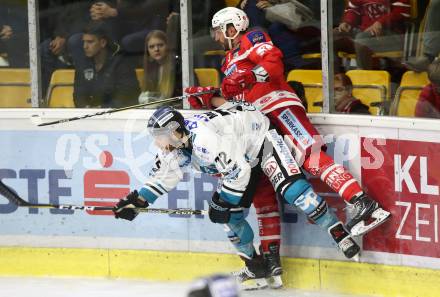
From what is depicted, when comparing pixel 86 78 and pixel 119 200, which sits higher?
pixel 86 78

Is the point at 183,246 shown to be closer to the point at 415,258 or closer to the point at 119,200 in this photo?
the point at 119,200

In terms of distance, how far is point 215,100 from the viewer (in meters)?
5.41

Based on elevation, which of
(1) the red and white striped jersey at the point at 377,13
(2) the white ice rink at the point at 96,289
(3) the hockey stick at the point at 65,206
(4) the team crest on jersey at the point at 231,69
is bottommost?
(2) the white ice rink at the point at 96,289

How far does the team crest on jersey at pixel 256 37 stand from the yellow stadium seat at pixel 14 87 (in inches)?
56.5

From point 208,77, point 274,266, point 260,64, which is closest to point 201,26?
point 208,77

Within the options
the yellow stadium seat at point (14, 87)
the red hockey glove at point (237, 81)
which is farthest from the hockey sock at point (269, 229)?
the yellow stadium seat at point (14, 87)

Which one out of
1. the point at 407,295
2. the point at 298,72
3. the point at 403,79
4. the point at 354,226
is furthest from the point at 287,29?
the point at 407,295

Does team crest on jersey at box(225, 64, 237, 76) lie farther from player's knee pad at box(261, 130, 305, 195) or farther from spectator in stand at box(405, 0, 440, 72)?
spectator in stand at box(405, 0, 440, 72)

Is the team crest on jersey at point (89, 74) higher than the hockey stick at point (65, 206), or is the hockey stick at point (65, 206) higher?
the team crest on jersey at point (89, 74)

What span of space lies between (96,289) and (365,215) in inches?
58.4

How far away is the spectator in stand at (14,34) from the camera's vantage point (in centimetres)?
586

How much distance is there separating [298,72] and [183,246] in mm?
1121

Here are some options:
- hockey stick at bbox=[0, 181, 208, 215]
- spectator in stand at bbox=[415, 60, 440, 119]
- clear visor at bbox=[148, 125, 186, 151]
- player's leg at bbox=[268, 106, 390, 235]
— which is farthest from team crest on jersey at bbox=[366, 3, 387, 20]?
hockey stick at bbox=[0, 181, 208, 215]

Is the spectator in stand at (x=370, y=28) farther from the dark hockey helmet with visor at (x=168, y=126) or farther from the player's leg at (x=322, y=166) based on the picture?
the dark hockey helmet with visor at (x=168, y=126)
